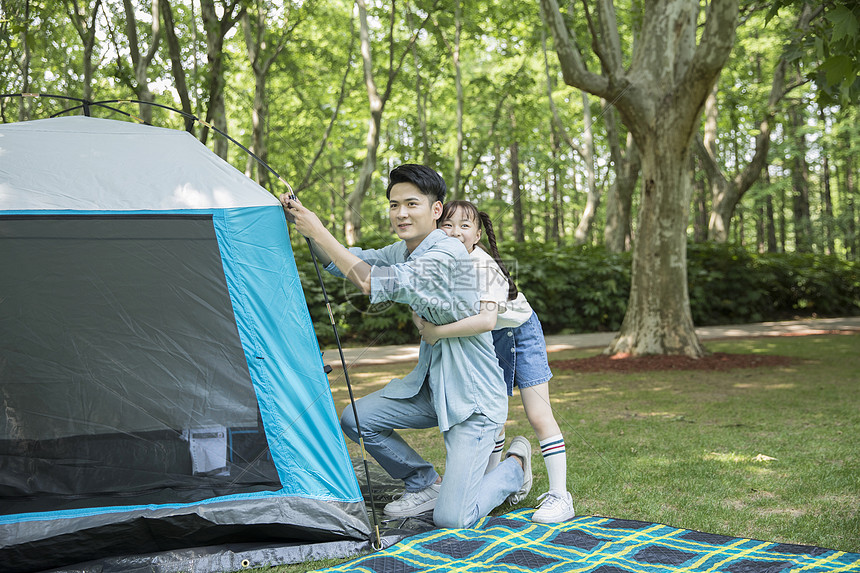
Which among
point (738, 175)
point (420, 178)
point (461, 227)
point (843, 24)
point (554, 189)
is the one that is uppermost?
point (554, 189)

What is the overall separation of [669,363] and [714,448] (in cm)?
341

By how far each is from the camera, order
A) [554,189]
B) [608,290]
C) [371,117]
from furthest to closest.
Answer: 1. [554,189]
2. [371,117]
3. [608,290]

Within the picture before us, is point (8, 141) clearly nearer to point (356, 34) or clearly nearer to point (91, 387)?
point (91, 387)

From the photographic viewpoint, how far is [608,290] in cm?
1134

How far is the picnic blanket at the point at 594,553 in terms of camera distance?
239cm

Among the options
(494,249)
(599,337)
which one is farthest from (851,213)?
(494,249)

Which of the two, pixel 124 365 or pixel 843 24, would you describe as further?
pixel 843 24

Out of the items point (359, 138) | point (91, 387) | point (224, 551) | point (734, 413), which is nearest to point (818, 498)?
point (734, 413)

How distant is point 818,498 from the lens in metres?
3.18

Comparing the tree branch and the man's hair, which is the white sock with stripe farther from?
the tree branch

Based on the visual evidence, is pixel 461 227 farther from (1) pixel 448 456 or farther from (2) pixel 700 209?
(2) pixel 700 209

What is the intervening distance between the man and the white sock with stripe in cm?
17

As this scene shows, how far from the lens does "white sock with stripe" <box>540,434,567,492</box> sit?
10.1 ft

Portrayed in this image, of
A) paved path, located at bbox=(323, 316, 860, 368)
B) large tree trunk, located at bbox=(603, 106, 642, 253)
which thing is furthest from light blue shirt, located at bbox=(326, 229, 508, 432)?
large tree trunk, located at bbox=(603, 106, 642, 253)
